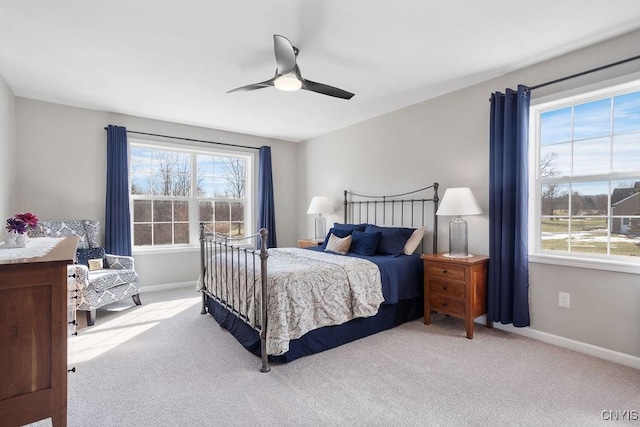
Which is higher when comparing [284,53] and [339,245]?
[284,53]

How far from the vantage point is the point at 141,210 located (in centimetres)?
472

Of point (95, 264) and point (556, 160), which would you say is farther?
point (95, 264)

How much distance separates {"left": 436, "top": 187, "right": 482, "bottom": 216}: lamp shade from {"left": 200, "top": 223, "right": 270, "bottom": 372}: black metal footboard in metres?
1.75

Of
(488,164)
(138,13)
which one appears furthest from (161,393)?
(488,164)

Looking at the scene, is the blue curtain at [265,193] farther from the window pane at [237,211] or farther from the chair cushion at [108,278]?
the chair cushion at [108,278]

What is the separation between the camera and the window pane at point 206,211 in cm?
518

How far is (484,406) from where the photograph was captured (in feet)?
6.25

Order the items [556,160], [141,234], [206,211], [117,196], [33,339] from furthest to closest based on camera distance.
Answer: [206,211] → [141,234] → [117,196] → [556,160] → [33,339]

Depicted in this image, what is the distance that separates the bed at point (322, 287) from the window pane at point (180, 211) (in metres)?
1.31

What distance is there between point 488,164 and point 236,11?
8.76 feet

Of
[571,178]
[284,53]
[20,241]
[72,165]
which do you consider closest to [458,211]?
[571,178]

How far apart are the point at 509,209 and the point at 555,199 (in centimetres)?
44

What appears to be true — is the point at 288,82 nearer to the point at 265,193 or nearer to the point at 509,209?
the point at 509,209

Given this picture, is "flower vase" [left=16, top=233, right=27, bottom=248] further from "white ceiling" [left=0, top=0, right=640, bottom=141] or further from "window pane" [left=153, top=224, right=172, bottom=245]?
"window pane" [left=153, top=224, right=172, bottom=245]
